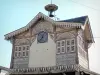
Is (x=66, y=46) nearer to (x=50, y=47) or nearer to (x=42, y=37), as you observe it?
(x=50, y=47)

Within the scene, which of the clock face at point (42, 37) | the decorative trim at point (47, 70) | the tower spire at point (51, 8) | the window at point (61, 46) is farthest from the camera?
the tower spire at point (51, 8)

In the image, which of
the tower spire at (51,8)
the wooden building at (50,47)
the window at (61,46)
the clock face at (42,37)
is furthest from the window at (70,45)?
the tower spire at (51,8)

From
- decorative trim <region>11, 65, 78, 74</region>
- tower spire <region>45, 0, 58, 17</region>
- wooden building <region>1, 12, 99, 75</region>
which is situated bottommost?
decorative trim <region>11, 65, 78, 74</region>

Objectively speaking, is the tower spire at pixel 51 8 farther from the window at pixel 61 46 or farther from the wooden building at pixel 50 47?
the window at pixel 61 46

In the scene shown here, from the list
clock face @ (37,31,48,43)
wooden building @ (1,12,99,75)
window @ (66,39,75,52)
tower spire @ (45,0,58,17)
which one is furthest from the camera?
tower spire @ (45,0,58,17)

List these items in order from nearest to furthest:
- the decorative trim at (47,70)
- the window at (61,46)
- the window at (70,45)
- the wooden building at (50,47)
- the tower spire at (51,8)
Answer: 1. the decorative trim at (47,70)
2. the wooden building at (50,47)
3. the window at (70,45)
4. the window at (61,46)
5. the tower spire at (51,8)

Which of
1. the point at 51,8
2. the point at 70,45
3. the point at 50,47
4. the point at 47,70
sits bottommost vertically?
the point at 47,70

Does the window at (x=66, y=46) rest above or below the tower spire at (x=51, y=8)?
below

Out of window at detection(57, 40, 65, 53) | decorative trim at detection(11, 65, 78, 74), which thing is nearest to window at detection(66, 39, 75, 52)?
window at detection(57, 40, 65, 53)

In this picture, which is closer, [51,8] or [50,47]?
[50,47]

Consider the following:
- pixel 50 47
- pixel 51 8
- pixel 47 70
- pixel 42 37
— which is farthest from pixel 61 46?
pixel 51 8

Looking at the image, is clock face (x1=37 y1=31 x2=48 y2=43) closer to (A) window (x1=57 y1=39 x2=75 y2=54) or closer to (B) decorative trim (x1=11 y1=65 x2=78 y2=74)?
(A) window (x1=57 y1=39 x2=75 y2=54)

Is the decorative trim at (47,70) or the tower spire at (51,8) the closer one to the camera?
the decorative trim at (47,70)

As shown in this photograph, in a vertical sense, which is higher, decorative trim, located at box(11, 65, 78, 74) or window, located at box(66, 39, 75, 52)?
window, located at box(66, 39, 75, 52)
